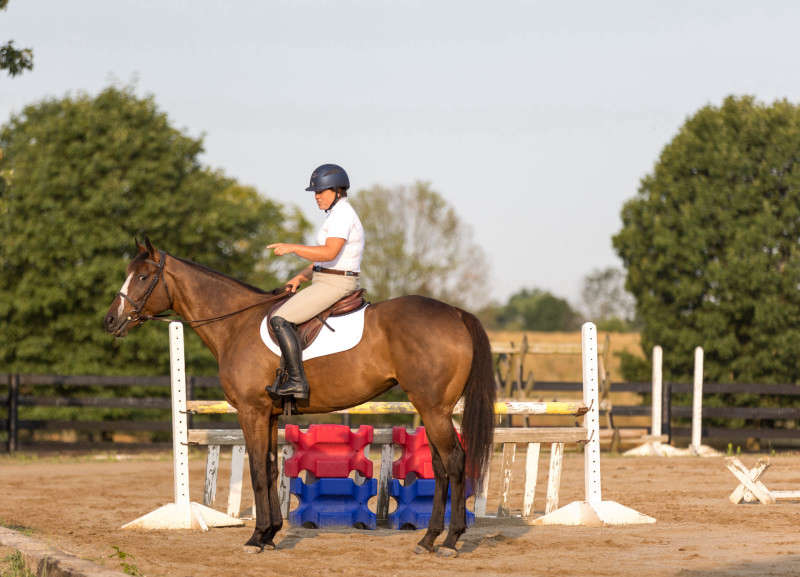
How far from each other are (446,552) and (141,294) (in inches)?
128

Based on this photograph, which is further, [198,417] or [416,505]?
[198,417]

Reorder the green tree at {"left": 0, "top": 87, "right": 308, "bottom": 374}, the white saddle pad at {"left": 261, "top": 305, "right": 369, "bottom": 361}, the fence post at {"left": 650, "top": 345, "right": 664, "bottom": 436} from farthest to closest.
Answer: the green tree at {"left": 0, "top": 87, "right": 308, "bottom": 374} → the fence post at {"left": 650, "top": 345, "right": 664, "bottom": 436} → the white saddle pad at {"left": 261, "top": 305, "right": 369, "bottom": 361}

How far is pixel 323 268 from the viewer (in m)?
8.30

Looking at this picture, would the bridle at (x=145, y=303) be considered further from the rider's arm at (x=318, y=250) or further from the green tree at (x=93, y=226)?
the green tree at (x=93, y=226)

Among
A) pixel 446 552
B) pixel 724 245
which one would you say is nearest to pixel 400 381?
pixel 446 552

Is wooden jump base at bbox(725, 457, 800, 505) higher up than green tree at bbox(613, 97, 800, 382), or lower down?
lower down

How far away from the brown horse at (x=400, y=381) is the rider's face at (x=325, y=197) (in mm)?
871

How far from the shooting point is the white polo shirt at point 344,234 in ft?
26.8

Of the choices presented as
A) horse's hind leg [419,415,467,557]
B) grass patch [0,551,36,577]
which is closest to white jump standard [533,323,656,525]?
horse's hind leg [419,415,467,557]

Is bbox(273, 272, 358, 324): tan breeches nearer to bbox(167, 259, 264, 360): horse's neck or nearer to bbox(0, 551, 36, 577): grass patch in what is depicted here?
bbox(167, 259, 264, 360): horse's neck

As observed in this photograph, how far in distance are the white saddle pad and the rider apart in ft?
0.39

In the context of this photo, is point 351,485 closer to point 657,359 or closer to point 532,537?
point 532,537

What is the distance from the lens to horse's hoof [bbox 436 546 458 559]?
301 inches

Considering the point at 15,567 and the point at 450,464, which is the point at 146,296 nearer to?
the point at 15,567
